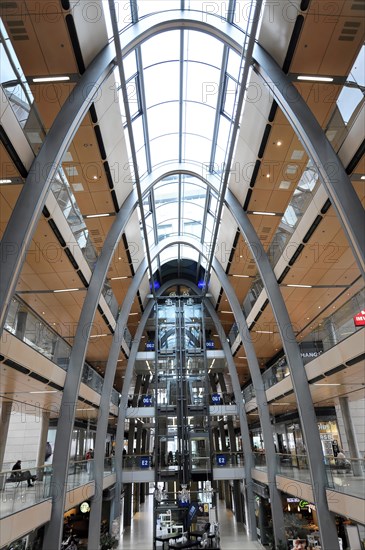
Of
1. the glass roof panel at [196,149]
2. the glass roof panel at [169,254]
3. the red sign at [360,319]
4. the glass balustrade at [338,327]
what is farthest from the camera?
the glass roof panel at [169,254]

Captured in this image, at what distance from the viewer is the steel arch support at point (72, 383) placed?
44.2ft

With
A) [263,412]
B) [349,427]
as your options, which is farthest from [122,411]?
[349,427]

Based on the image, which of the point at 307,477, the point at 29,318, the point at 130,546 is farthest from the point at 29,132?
the point at 130,546

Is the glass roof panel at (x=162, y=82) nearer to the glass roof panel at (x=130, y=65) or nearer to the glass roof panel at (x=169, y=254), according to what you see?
the glass roof panel at (x=130, y=65)

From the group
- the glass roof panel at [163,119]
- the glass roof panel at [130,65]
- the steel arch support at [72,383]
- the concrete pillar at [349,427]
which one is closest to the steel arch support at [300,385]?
the concrete pillar at [349,427]

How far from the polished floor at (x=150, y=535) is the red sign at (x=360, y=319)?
52.9ft

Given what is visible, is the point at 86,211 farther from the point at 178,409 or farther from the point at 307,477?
the point at 178,409

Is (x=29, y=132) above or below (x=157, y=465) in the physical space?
above

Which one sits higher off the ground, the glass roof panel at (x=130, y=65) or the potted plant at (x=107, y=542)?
the glass roof panel at (x=130, y=65)

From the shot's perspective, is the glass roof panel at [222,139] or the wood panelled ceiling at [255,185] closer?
the wood panelled ceiling at [255,185]

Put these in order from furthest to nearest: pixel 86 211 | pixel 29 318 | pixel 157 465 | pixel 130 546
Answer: pixel 157 465 → pixel 130 546 → pixel 86 211 → pixel 29 318

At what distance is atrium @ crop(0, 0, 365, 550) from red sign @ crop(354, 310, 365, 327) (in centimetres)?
15

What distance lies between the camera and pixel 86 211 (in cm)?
1791

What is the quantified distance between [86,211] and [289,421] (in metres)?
19.8
